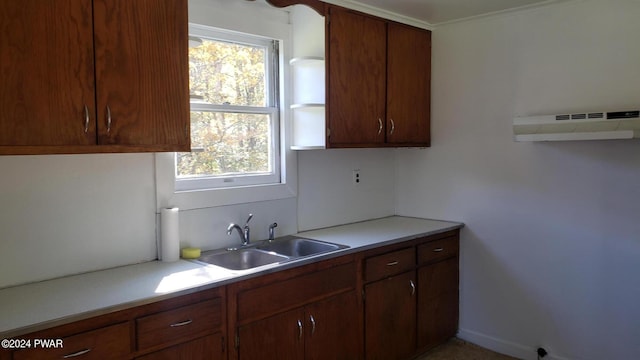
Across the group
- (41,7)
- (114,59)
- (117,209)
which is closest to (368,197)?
(117,209)

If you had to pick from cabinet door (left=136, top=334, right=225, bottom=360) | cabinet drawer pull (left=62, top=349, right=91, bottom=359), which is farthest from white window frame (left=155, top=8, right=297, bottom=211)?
cabinet drawer pull (left=62, top=349, right=91, bottom=359)

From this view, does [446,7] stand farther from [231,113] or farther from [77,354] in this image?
[77,354]

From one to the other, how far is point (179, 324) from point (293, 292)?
61 centimetres

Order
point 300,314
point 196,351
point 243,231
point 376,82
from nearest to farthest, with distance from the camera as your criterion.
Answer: point 196,351, point 300,314, point 243,231, point 376,82

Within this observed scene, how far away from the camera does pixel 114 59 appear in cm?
199

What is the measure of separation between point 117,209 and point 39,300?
0.59 meters

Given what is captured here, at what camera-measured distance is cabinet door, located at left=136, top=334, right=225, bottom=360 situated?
1.93 meters

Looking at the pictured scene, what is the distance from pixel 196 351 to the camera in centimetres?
203

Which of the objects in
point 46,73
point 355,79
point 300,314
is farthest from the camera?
point 355,79

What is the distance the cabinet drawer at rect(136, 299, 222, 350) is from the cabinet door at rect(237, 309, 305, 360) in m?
0.18

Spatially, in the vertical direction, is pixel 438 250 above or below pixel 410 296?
above

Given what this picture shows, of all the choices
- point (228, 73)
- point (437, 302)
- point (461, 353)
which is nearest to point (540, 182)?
point (437, 302)

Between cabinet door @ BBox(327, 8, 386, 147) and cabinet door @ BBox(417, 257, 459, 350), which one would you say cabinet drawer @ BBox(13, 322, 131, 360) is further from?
cabinet door @ BBox(417, 257, 459, 350)

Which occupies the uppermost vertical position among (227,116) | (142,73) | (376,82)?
(376,82)
